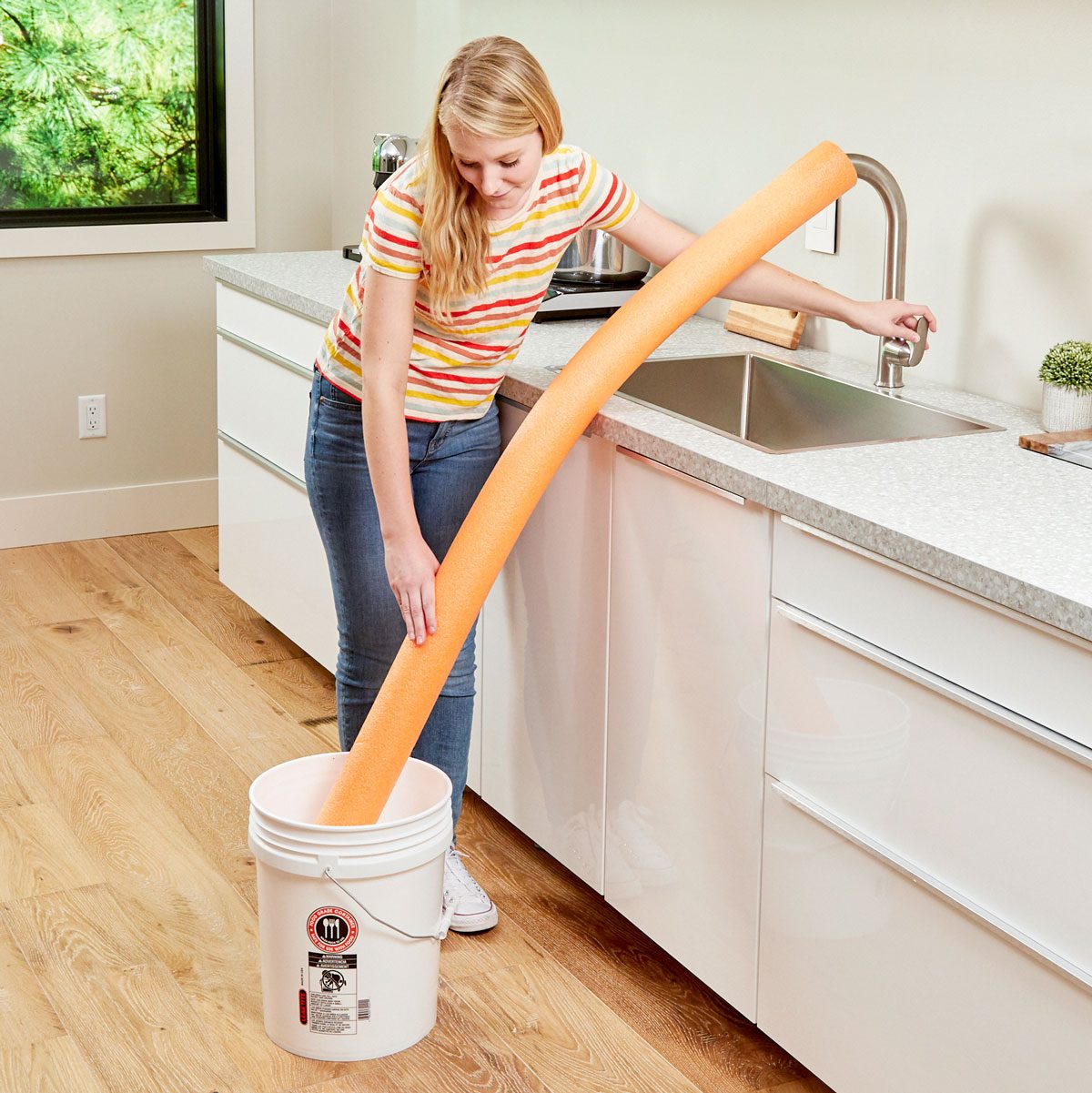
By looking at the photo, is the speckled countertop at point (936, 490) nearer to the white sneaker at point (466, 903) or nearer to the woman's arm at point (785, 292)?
the woman's arm at point (785, 292)

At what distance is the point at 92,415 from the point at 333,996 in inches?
101

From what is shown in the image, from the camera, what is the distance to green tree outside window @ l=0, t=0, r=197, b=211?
12.3 feet

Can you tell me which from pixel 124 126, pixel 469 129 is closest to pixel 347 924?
pixel 469 129

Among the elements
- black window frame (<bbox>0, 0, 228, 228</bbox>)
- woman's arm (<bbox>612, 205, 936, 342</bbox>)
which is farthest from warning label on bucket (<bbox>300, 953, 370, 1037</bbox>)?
black window frame (<bbox>0, 0, 228, 228</bbox>)

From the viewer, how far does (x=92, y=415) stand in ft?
13.3

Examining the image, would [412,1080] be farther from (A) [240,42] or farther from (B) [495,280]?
(A) [240,42]

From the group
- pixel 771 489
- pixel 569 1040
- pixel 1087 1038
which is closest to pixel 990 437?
pixel 771 489

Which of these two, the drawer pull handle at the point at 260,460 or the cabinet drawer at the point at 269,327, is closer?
the cabinet drawer at the point at 269,327

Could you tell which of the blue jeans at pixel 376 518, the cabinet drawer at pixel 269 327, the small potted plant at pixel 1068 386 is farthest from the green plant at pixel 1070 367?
the cabinet drawer at pixel 269 327

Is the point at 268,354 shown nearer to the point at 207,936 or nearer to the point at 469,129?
the point at 207,936

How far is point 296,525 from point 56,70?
1.58m

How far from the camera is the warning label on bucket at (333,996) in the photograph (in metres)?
1.83

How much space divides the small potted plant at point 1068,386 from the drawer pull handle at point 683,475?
491 mm

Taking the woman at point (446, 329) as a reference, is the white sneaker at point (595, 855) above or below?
below
